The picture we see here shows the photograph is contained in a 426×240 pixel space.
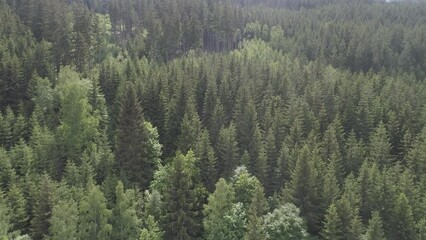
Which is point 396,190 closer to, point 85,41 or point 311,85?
point 311,85

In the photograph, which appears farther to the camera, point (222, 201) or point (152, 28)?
point (152, 28)

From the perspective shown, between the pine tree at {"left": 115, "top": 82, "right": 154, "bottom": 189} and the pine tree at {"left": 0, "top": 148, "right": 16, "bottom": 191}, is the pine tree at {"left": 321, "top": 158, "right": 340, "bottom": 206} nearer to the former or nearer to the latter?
the pine tree at {"left": 115, "top": 82, "right": 154, "bottom": 189}

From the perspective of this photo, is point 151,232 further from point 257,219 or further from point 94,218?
point 257,219

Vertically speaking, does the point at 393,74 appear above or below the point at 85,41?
below

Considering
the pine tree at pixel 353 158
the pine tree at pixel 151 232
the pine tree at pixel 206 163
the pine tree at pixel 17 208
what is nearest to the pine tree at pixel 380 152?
the pine tree at pixel 353 158

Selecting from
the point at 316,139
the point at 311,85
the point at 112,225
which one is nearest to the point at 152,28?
the point at 311,85

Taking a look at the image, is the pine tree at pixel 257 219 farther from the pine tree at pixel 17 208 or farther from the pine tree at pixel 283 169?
the pine tree at pixel 17 208
